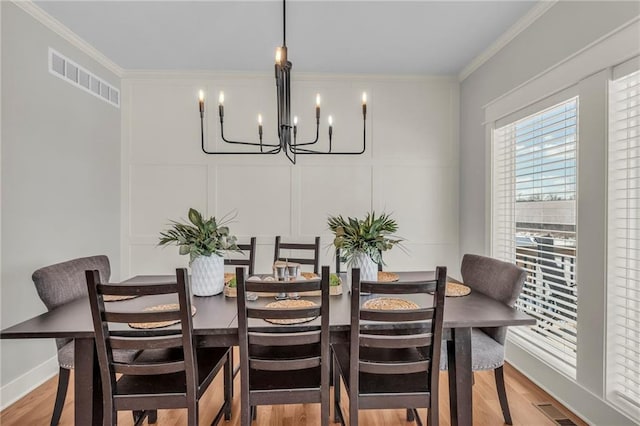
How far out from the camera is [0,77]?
85.7 inches

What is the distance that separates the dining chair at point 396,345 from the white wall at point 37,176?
89.8 inches

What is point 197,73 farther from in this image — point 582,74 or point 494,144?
point 582,74

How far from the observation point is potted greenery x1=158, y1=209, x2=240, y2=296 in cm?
195

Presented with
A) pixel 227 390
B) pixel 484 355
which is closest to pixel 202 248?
pixel 227 390

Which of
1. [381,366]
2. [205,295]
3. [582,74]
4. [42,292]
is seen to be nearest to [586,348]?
[381,366]

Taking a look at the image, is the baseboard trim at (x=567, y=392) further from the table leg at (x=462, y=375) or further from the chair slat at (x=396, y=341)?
the chair slat at (x=396, y=341)

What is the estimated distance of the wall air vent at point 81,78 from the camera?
265 centimetres

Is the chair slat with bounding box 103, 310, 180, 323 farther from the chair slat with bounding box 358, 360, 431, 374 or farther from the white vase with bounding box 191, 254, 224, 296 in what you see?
the chair slat with bounding box 358, 360, 431, 374

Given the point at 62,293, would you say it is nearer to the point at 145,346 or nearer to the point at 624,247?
the point at 145,346

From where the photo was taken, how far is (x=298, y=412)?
6.97 ft

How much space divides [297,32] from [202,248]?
1863 millimetres

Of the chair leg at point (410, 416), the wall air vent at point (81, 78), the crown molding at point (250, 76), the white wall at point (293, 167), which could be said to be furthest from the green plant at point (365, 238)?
the wall air vent at point (81, 78)

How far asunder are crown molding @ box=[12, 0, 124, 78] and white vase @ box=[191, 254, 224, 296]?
2.15 metres

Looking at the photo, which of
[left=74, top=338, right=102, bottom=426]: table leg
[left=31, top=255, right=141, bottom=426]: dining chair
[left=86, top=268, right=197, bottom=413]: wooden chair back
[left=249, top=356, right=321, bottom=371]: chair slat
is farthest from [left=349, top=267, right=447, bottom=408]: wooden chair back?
[left=31, top=255, right=141, bottom=426]: dining chair
